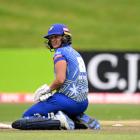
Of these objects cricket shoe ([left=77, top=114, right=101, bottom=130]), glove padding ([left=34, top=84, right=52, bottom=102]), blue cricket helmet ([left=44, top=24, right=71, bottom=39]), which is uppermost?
blue cricket helmet ([left=44, top=24, right=71, bottom=39])

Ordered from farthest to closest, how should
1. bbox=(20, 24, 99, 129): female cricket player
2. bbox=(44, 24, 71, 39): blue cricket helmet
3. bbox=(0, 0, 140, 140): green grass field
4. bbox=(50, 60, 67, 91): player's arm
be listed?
bbox=(0, 0, 140, 140): green grass field → bbox=(44, 24, 71, 39): blue cricket helmet → bbox=(20, 24, 99, 129): female cricket player → bbox=(50, 60, 67, 91): player's arm

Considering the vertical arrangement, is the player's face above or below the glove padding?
above

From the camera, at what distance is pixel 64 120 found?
463 inches

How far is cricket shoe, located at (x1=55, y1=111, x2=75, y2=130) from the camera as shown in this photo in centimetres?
1177

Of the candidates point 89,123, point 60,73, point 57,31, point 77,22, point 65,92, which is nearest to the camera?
point 60,73

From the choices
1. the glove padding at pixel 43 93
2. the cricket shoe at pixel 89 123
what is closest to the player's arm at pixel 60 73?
the glove padding at pixel 43 93

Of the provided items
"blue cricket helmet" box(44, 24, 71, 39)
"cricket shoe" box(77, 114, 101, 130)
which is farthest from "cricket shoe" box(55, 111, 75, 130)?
"blue cricket helmet" box(44, 24, 71, 39)

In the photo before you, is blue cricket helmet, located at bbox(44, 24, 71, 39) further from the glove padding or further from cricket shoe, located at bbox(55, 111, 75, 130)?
cricket shoe, located at bbox(55, 111, 75, 130)

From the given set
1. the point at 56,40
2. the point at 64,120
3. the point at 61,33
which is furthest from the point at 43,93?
the point at 61,33

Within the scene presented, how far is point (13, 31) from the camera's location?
121ft

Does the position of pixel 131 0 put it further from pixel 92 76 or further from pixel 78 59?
pixel 78 59

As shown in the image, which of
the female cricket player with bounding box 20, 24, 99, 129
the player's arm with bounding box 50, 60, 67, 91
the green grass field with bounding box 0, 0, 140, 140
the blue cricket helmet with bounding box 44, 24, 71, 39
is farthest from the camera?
the green grass field with bounding box 0, 0, 140, 140

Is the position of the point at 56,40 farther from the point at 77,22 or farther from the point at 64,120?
the point at 77,22

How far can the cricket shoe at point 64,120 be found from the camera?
463 inches
